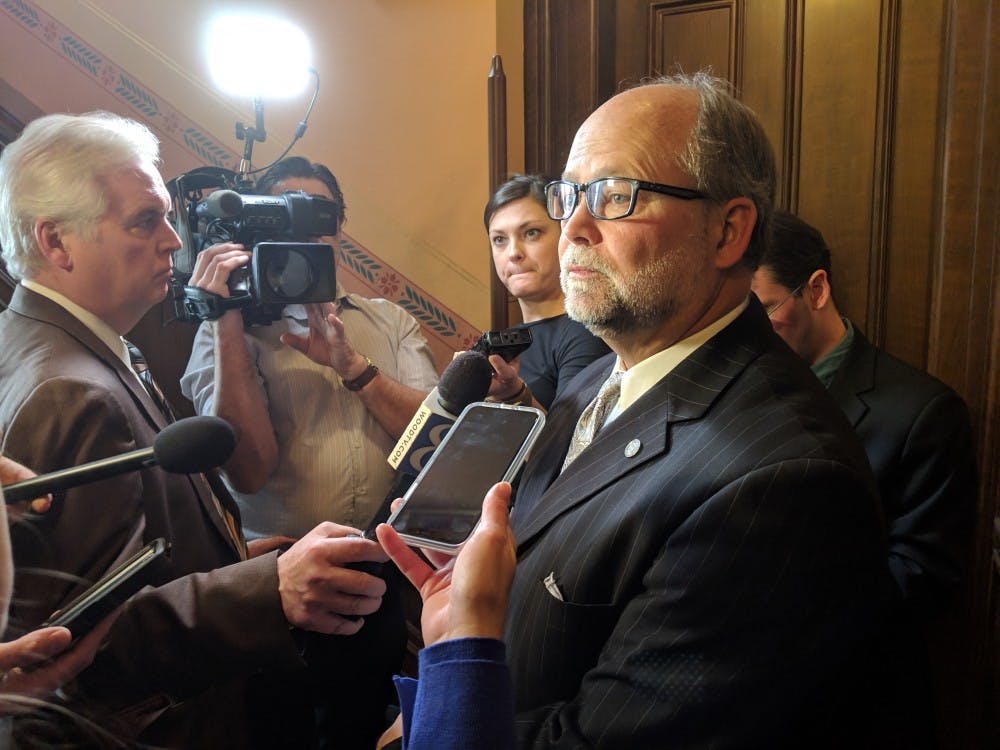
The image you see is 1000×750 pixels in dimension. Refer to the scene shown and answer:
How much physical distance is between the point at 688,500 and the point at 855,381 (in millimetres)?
948

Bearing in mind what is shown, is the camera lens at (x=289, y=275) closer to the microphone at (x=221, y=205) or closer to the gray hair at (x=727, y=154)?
the microphone at (x=221, y=205)

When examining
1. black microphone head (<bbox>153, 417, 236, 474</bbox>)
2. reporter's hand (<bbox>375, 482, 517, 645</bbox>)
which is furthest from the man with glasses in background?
black microphone head (<bbox>153, 417, 236, 474</bbox>)

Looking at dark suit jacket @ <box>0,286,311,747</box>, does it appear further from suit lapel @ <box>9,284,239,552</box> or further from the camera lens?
the camera lens

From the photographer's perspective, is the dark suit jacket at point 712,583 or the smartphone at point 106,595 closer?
the smartphone at point 106,595

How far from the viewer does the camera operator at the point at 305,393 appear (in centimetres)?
91

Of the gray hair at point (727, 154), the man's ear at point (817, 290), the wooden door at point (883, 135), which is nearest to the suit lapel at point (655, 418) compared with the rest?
the gray hair at point (727, 154)

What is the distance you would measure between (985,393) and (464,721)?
161 centimetres

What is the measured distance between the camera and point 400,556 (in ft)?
2.54

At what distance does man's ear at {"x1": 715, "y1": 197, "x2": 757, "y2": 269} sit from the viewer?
97cm

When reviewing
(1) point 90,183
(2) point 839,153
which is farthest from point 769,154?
(2) point 839,153

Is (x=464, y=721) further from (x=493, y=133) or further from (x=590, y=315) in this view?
(x=493, y=133)

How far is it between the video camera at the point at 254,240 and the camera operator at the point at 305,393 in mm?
21

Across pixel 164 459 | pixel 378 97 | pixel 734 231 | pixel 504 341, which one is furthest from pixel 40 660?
pixel 378 97

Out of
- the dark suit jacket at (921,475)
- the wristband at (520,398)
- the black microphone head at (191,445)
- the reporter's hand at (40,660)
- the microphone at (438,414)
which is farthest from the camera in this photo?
the dark suit jacket at (921,475)
